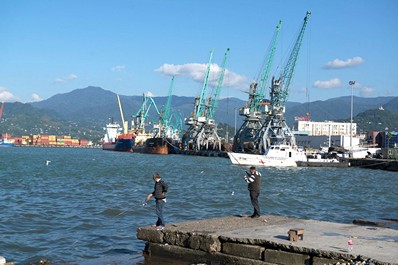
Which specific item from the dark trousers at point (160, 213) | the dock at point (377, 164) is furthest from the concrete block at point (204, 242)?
the dock at point (377, 164)

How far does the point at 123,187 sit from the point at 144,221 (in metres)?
18.0

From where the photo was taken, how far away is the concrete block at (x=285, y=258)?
1176cm

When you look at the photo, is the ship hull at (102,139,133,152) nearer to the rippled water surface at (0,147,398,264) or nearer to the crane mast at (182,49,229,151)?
the crane mast at (182,49,229,151)

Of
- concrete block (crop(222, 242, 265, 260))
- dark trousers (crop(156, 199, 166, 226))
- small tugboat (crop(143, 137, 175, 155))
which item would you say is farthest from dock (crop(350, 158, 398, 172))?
concrete block (crop(222, 242, 265, 260))

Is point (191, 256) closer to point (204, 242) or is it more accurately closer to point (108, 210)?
point (204, 242)

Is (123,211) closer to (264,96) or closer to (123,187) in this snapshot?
(123,187)

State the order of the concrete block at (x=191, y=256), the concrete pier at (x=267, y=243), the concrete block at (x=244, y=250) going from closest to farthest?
the concrete pier at (x=267, y=243) < the concrete block at (x=244, y=250) < the concrete block at (x=191, y=256)

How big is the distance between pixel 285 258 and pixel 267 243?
0.59m

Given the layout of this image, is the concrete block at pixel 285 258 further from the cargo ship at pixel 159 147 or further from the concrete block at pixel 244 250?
the cargo ship at pixel 159 147

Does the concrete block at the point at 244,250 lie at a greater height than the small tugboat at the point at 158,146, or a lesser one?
lesser

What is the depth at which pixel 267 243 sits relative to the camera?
12453mm

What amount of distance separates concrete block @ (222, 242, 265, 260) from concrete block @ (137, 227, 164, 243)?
1.89 m

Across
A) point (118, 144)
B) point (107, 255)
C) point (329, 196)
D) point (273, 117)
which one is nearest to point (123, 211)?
point (107, 255)

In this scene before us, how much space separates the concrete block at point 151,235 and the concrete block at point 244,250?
6.20ft
